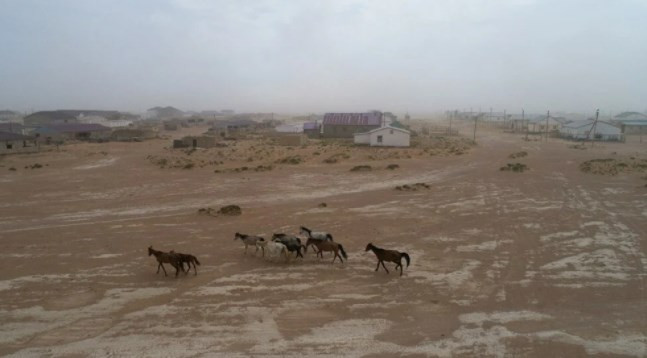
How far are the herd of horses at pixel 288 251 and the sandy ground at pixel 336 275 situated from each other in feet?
1.07

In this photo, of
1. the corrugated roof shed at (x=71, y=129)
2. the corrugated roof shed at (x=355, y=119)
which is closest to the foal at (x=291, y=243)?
the corrugated roof shed at (x=355, y=119)

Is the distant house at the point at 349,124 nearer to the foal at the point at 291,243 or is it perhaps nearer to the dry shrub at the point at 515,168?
the dry shrub at the point at 515,168

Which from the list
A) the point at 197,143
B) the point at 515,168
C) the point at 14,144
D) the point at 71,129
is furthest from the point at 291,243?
the point at 71,129

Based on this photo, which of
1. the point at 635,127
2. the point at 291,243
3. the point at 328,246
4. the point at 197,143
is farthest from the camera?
the point at 635,127

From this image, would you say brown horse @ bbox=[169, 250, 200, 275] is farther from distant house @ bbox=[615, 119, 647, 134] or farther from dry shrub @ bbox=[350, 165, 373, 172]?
distant house @ bbox=[615, 119, 647, 134]

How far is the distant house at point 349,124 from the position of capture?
62.4 meters

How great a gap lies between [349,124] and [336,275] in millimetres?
51417

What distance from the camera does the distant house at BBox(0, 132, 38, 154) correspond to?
4691cm

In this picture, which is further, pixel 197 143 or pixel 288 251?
pixel 197 143

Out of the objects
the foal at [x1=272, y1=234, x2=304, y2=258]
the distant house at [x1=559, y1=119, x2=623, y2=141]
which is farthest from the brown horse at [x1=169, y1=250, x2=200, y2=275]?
the distant house at [x1=559, y1=119, x2=623, y2=141]

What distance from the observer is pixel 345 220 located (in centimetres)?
1888

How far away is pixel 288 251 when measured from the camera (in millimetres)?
13797

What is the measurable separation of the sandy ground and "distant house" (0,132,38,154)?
993 inches

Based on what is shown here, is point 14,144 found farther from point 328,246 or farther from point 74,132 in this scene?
point 328,246
